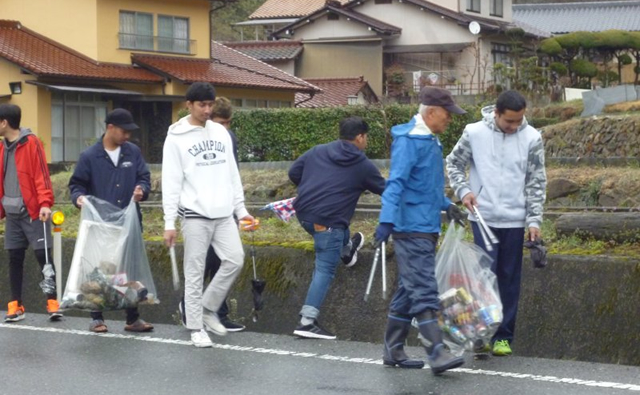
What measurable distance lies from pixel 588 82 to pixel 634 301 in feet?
108

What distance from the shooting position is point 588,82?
3916 cm

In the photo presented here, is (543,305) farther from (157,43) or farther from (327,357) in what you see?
(157,43)

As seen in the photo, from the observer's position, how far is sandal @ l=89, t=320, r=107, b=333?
8.66 meters

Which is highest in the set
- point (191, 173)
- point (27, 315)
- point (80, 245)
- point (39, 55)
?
point (39, 55)

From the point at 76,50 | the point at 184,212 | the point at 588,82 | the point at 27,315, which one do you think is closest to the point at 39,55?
the point at 76,50

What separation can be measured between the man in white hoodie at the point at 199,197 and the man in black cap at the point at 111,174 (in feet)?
2.46

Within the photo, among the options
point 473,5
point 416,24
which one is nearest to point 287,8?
point 416,24

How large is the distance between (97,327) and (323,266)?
6.08ft

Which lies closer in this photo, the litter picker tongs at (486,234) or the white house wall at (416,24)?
the litter picker tongs at (486,234)

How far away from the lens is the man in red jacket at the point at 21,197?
29.9ft

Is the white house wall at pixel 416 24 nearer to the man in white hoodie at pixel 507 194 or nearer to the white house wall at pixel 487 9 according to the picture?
the white house wall at pixel 487 9

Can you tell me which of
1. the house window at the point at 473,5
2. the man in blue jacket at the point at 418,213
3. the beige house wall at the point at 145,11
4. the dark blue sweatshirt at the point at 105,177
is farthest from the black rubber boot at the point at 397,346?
the house window at the point at 473,5

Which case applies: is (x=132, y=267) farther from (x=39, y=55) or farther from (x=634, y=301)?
(x=39, y=55)

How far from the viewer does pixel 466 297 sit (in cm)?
701
